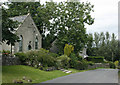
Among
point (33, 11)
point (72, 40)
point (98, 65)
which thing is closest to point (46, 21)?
point (33, 11)

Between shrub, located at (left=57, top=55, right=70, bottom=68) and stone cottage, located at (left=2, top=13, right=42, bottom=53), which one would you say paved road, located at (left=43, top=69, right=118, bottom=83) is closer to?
shrub, located at (left=57, top=55, right=70, bottom=68)

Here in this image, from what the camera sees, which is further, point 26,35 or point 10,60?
point 26,35

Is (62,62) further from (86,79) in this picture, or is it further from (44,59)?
(86,79)

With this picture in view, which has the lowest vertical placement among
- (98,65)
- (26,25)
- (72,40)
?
(98,65)

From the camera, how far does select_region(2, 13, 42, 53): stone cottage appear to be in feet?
107

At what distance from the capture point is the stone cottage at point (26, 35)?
1287 inches

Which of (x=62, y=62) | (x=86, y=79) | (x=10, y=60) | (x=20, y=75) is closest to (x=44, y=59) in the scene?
(x=10, y=60)

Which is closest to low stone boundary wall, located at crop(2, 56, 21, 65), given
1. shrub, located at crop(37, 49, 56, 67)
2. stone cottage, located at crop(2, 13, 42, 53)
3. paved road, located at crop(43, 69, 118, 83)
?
shrub, located at crop(37, 49, 56, 67)

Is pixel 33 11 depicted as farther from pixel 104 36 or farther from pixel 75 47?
pixel 104 36

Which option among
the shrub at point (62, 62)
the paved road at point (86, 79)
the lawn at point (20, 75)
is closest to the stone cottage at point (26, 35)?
the shrub at point (62, 62)

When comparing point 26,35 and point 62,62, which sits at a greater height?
point 26,35

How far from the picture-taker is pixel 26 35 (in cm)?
3472

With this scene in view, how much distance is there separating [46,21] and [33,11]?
15.2 feet

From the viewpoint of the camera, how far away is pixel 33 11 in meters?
44.0
